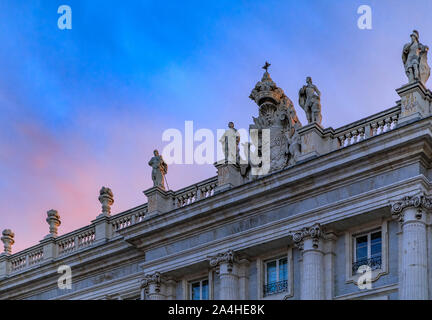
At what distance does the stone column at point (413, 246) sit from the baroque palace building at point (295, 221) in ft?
0.13

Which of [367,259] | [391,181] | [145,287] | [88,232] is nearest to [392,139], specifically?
[391,181]

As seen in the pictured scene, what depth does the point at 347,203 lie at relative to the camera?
35.5 metres

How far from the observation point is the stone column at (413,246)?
32.9 meters

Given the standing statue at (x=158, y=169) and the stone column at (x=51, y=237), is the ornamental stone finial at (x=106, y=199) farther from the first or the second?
the standing statue at (x=158, y=169)

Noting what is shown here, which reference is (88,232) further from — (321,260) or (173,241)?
(321,260)

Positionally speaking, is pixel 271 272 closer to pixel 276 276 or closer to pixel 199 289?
A: pixel 276 276

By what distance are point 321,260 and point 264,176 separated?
12.7 feet

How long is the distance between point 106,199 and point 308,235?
39.1 ft

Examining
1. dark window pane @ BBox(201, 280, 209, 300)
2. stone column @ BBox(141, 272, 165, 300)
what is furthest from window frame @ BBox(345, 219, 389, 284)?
stone column @ BBox(141, 272, 165, 300)

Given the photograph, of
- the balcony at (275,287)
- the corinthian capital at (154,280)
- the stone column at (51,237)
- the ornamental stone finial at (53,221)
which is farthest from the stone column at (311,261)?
the ornamental stone finial at (53,221)

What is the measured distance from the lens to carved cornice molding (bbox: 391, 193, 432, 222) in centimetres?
3378

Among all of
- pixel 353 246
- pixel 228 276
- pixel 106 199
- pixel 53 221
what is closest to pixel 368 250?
pixel 353 246

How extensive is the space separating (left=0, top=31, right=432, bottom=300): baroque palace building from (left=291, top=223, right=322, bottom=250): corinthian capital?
0.11 feet
